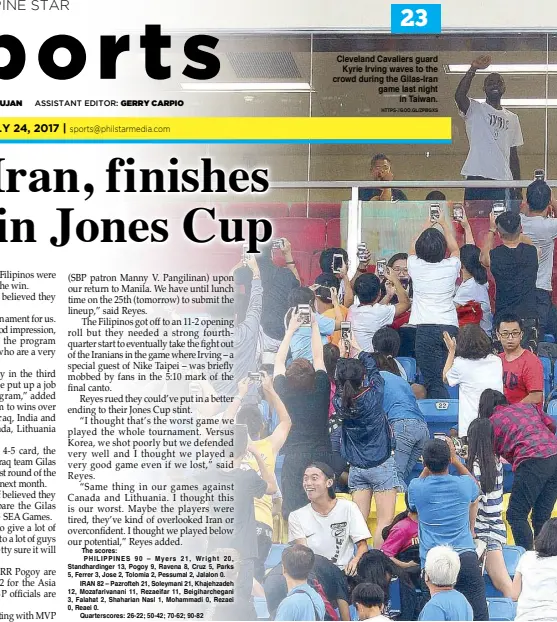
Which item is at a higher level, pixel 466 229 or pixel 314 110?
pixel 314 110

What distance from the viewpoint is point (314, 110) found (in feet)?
9.20

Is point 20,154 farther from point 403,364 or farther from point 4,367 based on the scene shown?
point 403,364

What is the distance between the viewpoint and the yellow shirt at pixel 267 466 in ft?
8.91

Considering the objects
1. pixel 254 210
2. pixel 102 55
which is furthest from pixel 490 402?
pixel 102 55

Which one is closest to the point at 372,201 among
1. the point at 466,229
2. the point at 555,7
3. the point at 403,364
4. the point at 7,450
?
the point at 466,229

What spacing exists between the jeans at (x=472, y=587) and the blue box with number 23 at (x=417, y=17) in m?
1.54

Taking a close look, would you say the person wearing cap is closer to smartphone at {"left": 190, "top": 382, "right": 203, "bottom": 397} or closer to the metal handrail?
smartphone at {"left": 190, "top": 382, "right": 203, "bottom": 397}

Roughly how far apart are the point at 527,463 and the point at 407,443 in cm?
36

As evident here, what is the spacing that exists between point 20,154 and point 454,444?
5.07ft

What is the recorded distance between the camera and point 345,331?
2877 millimetres

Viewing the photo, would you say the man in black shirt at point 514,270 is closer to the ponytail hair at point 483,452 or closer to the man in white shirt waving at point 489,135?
the man in white shirt waving at point 489,135

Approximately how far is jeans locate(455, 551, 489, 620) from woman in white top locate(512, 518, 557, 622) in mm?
96

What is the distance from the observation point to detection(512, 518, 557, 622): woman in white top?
264 cm

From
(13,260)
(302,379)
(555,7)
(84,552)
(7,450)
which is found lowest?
(84,552)
